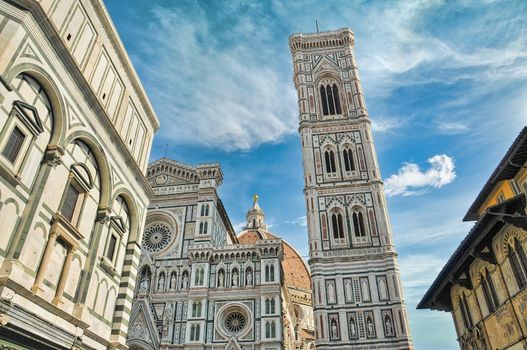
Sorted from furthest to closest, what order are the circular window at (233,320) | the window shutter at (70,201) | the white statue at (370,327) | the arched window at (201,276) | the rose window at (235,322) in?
the arched window at (201,276) → the rose window at (235,322) → the circular window at (233,320) → the white statue at (370,327) → the window shutter at (70,201)

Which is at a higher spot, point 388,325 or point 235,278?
point 235,278

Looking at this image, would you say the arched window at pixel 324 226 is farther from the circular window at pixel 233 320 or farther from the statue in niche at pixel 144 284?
the statue in niche at pixel 144 284

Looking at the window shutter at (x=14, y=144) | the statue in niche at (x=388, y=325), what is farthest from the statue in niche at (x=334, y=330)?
the window shutter at (x=14, y=144)

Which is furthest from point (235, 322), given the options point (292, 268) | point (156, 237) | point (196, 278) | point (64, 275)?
point (292, 268)

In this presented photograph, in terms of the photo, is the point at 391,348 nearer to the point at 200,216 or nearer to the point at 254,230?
the point at 200,216

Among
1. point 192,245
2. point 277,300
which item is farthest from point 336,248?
point 192,245

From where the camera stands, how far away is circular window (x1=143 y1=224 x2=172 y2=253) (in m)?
35.2

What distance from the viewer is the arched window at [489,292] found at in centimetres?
1382

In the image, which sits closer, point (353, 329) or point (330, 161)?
point (353, 329)

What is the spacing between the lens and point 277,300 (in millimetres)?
30688

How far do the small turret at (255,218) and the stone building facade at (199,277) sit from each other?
151 ft

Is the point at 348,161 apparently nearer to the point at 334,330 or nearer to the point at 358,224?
the point at 358,224

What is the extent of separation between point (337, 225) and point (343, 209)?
58.8 inches

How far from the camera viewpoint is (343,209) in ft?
112
